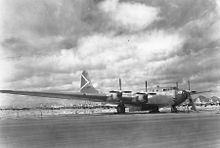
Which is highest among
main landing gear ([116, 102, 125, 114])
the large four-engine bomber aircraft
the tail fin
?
the tail fin

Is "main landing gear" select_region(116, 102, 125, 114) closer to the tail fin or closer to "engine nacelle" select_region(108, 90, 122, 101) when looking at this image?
"engine nacelle" select_region(108, 90, 122, 101)

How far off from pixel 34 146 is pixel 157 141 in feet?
14.7

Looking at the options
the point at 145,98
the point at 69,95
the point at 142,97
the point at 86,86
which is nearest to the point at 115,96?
the point at 142,97

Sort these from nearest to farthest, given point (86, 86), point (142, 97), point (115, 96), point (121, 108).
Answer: point (115, 96) < point (121, 108) < point (142, 97) < point (86, 86)

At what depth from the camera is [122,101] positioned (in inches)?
1914

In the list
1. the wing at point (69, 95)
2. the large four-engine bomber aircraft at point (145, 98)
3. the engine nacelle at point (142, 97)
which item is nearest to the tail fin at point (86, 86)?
the large four-engine bomber aircraft at point (145, 98)

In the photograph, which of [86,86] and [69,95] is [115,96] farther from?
[86,86]

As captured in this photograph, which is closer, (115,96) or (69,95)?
(69,95)

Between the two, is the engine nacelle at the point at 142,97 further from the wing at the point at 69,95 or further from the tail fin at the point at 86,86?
the tail fin at the point at 86,86

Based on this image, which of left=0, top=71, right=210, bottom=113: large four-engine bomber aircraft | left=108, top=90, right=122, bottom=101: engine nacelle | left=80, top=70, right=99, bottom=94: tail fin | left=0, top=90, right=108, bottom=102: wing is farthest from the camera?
left=80, top=70, right=99, bottom=94: tail fin

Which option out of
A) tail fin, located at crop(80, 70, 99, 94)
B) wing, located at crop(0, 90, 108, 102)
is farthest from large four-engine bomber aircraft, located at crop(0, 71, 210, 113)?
tail fin, located at crop(80, 70, 99, 94)

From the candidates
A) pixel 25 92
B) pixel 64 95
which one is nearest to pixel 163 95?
pixel 64 95

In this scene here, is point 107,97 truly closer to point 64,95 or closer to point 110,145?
point 64,95

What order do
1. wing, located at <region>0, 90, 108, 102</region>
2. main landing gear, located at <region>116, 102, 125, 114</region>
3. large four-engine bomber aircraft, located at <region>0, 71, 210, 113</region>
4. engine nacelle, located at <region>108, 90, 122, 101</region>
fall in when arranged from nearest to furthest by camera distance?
wing, located at <region>0, 90, 108, 102</region> → large four-engine bomber aircraft, located at <region>0, 71, 210, 113</region> → engine nacelle, located at <region>108, 90, 122, 101</region> → main landing gear, located at <region>116, 102, 125, 114</region>
